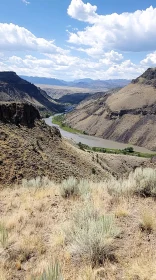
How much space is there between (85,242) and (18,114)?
1683 inches

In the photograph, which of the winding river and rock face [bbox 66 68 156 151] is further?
rock face [bbox 66 68 156 151]

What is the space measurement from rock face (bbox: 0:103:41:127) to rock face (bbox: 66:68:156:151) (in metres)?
91.7

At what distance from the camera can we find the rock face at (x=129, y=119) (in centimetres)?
14788

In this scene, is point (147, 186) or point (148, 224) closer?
point (148, 224)

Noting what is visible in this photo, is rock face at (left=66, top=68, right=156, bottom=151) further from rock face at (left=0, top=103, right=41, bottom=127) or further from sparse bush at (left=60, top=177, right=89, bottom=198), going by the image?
sparse bush at (left=60, top=177, right=89, bottom=198)

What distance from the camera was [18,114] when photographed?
4778 cm

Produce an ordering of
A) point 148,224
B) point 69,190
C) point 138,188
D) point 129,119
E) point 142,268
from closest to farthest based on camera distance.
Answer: point 142,268, point 148,224, point 138,188, point 69,190, point 129,119

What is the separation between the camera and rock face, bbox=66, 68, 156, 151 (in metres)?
148

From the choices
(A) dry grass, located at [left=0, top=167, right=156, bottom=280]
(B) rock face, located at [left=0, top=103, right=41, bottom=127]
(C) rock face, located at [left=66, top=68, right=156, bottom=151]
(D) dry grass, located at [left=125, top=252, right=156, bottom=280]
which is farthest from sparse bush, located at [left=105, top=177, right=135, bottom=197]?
(C) rock face, located at [left=66, top=68, right=156, bottom=151]

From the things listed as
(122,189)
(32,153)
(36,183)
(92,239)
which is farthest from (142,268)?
(32,153)

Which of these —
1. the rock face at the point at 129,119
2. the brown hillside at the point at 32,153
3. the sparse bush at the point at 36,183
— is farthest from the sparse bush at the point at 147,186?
the rock face at the point at 129,119

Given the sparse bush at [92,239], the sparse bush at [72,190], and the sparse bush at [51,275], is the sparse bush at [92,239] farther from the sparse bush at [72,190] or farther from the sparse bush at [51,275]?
the sparse bush at [72,190]

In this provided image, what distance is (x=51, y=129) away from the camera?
53688mm

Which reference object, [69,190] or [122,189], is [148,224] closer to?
[122,189]
